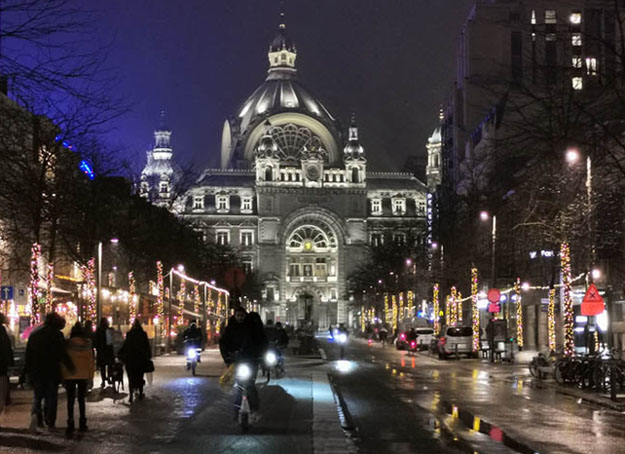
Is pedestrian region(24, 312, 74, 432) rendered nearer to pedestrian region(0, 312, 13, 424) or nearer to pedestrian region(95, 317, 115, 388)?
pedestrian region(0, 312, 13, 424)

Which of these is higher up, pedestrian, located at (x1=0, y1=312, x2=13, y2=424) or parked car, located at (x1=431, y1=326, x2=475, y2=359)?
pedestrian, located at (x1=0, y1=312, x2=13, y2=424)

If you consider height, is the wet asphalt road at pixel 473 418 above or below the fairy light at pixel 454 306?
below

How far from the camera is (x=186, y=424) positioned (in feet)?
64.3

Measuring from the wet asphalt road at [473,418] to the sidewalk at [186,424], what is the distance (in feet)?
2.46

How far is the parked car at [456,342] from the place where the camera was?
199ft

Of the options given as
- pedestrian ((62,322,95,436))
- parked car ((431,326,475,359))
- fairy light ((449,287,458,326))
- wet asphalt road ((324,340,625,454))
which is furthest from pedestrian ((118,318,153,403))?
fairy light ((449,287,458,326))

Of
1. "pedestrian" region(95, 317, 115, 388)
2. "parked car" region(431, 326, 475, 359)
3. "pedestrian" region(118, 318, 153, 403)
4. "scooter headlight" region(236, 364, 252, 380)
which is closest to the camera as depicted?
"scooter headlight" region(236, 364, 252, 380)

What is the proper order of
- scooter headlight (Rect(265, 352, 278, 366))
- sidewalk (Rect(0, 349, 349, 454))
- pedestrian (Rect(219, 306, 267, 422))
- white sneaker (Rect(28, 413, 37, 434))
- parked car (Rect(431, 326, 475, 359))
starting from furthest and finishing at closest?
parked car (Rect(431, 326, 475, 359)), scooter headlight (Rect(265, 352, 278, 366)), pedestrian (Rect(219, 306, 267, 422)), white sneaker (Rect(28, 413, 37, 434)), sidewalk (Rect(0, 349, 349, 454))

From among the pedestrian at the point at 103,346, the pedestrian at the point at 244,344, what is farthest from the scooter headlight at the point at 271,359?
the pedestrian at the point at 244,344

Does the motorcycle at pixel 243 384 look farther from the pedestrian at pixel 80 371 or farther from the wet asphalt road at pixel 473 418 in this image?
the pedestrian at pixel 80 371

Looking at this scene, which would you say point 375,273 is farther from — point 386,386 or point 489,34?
point 386,386

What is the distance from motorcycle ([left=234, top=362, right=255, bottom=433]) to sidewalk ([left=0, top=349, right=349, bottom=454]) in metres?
0.34

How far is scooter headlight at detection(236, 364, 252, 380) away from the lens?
18812 mm

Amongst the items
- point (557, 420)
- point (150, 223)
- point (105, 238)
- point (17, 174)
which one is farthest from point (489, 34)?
point (557, 420)
